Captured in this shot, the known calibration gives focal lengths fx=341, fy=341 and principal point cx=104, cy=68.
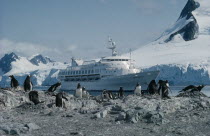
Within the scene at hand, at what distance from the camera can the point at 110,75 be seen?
6169 centimetres

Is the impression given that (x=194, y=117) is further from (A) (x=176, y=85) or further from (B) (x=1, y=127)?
→ (A) (x=176, y=85)

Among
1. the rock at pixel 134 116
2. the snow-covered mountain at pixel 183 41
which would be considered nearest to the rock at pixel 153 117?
the rock at pixel 134 116

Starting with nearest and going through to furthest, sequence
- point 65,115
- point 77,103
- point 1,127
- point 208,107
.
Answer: point 1,127 < point 65,115 < point 208,107 < point 77,103

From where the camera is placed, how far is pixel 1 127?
31.3 ft

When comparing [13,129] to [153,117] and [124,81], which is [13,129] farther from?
[124,81]

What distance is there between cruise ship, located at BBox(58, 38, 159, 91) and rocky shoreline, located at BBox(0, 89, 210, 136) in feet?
128

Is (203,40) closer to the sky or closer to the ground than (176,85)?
closer to the sky

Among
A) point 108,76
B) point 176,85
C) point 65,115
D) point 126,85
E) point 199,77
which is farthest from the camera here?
point 176,85

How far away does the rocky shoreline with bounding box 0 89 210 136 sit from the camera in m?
9.68

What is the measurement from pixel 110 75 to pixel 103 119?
4943 cm

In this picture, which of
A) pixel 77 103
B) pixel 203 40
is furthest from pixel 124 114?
pixel 203 40

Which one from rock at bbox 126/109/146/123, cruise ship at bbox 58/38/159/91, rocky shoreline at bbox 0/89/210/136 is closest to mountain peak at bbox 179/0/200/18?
cruise ship at bbox 58/38/159/91

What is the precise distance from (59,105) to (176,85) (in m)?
83.7

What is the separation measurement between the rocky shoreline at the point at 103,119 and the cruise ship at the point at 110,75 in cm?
3915
